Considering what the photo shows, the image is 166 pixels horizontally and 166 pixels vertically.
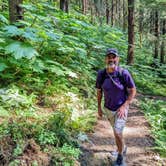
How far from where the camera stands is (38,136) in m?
6.29

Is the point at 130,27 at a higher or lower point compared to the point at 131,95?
lower

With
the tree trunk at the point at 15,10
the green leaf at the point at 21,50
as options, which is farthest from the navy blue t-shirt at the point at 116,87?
the tree trunk at the point at 15,10

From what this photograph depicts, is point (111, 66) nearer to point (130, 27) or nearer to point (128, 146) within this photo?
point (128, 146)

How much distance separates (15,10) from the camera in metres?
7.79

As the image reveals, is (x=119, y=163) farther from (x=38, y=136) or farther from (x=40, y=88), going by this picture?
(x=40, y=88)

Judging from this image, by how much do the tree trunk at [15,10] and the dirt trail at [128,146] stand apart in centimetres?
326

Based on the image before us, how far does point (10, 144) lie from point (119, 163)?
2097 mm

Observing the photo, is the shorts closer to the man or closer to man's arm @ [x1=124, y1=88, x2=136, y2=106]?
the man

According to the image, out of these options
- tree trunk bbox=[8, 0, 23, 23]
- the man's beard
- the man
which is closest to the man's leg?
the man

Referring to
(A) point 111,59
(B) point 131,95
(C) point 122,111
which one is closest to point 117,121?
(C) point 122,111

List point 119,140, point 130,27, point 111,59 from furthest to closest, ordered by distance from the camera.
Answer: point 130,27
point 119,140
point 111,59

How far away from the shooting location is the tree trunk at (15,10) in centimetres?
769

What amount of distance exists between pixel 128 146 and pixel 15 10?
4141 millimetres

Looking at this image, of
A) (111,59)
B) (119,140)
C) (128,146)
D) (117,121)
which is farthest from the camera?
(128,146)
